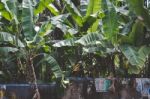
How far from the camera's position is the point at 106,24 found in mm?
8047

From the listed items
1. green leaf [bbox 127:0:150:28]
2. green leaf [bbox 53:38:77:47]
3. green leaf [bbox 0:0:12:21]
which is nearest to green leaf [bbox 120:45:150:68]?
green leaf [bbox 127:0:150:28]

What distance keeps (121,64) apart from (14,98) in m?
2.75

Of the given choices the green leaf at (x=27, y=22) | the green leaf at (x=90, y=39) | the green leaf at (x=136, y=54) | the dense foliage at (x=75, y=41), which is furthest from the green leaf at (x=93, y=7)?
the green leaf at (x=27, y=22)

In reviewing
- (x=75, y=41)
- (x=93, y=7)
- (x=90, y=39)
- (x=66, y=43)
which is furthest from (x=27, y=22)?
(x=93, y=7)

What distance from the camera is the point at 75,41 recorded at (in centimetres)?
841

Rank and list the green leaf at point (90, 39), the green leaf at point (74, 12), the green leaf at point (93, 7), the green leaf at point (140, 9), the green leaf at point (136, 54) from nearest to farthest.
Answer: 1. the green leaf at point (136, 54)
2. the green leaf at point (140, 9)
3. the green leaf at point (90, 39)
4. the green leaf at point (74, 12)
5. the green leaf at point (93, 7)

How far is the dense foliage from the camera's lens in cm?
826

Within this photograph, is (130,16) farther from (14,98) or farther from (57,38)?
(14,98)

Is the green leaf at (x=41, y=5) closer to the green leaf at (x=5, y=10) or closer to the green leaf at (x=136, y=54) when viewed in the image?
the green leaf at (x=5, y=10)

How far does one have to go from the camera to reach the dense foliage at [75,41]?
826 cm

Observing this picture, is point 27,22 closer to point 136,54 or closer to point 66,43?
point 66,43

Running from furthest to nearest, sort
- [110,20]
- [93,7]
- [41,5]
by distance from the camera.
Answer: [93,7] < [41,5] < [110,20]

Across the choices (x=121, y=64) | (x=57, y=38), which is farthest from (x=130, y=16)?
(x=57, y=38)

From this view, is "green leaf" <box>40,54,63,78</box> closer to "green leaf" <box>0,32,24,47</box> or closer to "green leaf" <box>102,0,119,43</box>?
"green leaf" <box>0,32,24,47</box>
